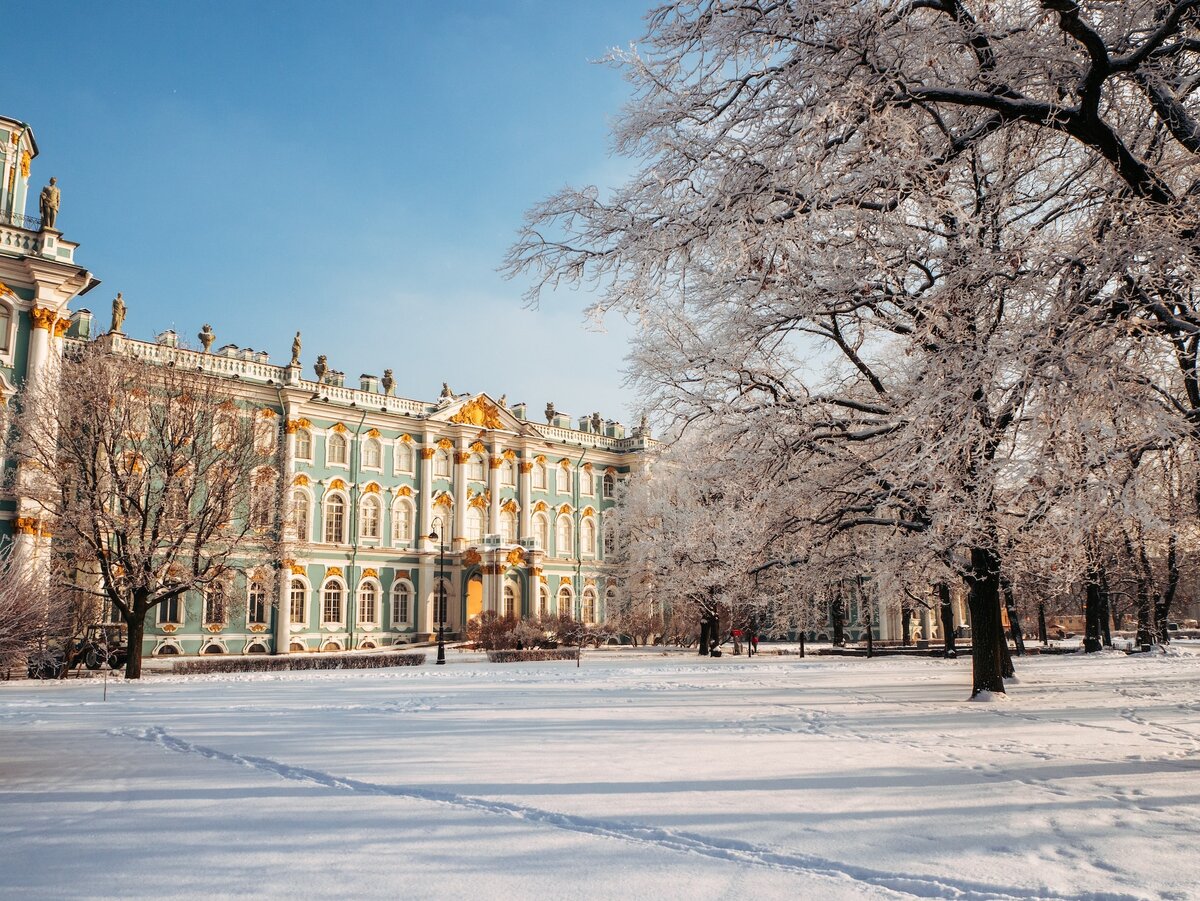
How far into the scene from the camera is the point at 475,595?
54125 mm

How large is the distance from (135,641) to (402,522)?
26431mm

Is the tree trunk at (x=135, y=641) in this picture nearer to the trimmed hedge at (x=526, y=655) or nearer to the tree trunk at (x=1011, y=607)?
the trimmed hedge at (x=526, y=655)

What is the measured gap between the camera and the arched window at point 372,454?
4972 cm

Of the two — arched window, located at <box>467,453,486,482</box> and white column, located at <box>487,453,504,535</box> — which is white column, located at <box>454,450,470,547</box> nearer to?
arched window, located at <box>467,453,486,482</box>

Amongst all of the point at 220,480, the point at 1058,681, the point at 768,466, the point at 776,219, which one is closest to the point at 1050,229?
Result: the point at 776,219

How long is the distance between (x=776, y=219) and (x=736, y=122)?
0.91 meters

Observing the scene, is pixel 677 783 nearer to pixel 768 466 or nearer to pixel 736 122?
pixel 736 122

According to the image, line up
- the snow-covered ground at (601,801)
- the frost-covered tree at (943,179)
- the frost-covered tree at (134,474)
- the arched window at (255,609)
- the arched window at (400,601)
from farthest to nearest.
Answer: the arched window at (400,601) → the arched window at (255,609) → the frost-covered tree at (134,474) → the frost-covered tree at (943,179) → the snow-covered ground at (601,801)

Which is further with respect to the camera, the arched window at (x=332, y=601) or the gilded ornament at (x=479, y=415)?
the gilded ornament at (x=479, y=415)

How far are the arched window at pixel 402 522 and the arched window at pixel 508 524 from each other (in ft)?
19.3

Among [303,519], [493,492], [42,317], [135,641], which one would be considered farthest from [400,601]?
[135,641]

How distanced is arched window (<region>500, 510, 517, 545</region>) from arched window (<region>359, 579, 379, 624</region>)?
8799 millimetres

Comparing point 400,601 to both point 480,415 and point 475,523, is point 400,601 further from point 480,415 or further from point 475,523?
point 480,415

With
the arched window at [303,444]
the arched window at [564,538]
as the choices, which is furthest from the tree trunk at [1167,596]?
the arched window at [303,444]
